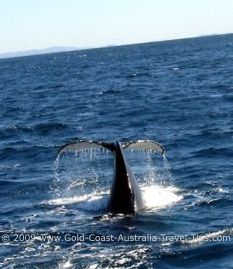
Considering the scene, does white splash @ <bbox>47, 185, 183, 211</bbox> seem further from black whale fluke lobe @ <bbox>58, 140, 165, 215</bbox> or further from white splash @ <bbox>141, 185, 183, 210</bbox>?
black whale fluke lobe @ <bbox>58, 140, 165, 215</bbox>

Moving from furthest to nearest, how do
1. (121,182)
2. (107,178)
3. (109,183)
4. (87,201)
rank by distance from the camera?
(107,178) → (109,183) → (87,201) → (121,182)

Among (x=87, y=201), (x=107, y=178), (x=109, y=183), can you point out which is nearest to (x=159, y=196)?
(x=87, y=201)

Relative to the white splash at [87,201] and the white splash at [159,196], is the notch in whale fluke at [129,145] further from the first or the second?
the white splash at [87,201]

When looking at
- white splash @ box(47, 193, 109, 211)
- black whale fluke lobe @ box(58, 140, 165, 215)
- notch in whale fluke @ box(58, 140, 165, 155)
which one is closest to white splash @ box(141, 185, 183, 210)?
black whale fluke lobe @ box(58, 140, 165, 215)

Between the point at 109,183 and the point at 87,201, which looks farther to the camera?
the point at 109,183

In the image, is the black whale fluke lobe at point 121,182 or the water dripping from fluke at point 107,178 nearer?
the black whale fluke lobe at point 121,182

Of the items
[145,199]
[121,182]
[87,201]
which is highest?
[121,182]

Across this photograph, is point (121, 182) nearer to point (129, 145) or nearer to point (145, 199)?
point (129, 145)

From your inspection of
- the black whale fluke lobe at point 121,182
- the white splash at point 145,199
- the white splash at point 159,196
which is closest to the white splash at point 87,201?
the white splash at point 145,199

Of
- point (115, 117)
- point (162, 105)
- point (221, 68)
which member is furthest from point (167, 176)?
point (221, 68)

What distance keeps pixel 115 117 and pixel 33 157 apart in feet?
33.7

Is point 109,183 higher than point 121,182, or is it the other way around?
point 121,182

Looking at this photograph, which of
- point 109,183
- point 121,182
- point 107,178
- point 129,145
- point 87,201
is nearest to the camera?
point 121,182

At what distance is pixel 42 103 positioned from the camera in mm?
46281
